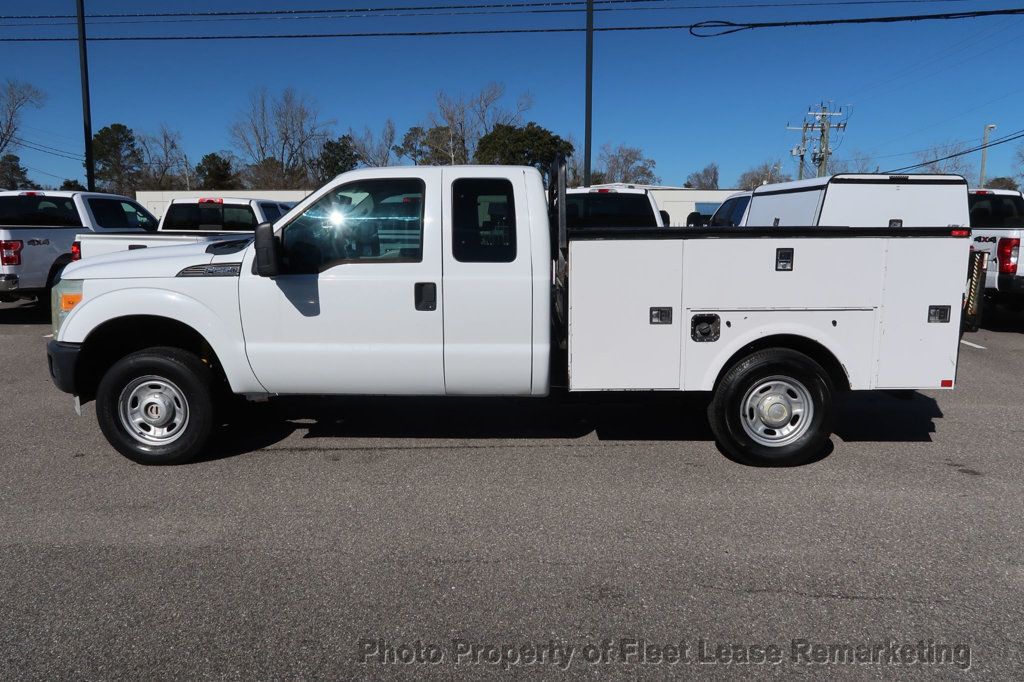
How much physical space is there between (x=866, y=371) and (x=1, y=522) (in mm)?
5578

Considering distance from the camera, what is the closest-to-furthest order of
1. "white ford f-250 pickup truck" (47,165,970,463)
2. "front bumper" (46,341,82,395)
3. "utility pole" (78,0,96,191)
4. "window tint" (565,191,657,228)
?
"white ford f-250 pickup truck" (47,165,970,463), "front bumper" (46,341,82,395), "window tint" (565,191,657,228), "utility pole" (78,0,96,191)

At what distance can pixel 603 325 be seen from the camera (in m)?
5.18

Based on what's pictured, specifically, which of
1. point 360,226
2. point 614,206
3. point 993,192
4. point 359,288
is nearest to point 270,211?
point 614,206

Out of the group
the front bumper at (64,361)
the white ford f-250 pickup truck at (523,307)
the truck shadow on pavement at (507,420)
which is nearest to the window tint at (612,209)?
the truck shadow on pavement at (507,420)

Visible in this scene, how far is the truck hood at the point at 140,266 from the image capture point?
5.29m

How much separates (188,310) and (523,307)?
7.61 ft

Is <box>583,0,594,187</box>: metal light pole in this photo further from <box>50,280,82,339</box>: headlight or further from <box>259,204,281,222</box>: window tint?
<box>50,280,82,339</box>: headlight

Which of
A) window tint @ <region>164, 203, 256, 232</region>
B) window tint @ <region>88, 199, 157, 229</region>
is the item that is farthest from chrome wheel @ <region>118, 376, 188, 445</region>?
window tint @ <region>88, 199, 157, 229</region>

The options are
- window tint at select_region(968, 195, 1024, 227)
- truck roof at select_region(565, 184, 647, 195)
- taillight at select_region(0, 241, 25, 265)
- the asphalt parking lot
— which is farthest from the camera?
window tint at select_region(968, 195, 1024, 227)

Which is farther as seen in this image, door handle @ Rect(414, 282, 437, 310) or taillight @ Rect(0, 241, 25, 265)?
taillight @ Rect(0, 241, 25, 265)

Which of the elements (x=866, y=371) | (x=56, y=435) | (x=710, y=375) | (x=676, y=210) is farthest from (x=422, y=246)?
(x=676, y=210)

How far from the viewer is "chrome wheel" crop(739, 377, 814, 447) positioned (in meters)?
5.33

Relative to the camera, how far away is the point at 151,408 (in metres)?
5.45

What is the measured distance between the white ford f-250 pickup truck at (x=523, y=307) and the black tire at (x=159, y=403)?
0.07 ft
